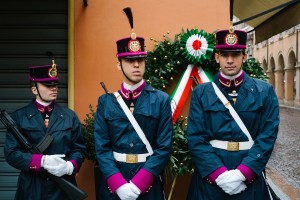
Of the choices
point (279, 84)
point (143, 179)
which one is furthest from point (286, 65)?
point (143, 179)

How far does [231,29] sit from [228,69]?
387 mm

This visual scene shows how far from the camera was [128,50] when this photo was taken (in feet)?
12.9

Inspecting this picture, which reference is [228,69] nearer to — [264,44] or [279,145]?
[279,145]

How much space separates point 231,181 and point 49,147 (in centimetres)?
182

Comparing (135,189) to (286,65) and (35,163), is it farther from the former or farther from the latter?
(286,65)

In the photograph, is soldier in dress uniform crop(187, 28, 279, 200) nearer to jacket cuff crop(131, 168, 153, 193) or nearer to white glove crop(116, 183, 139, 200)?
jacket cuff crop(131, 168, 153, 193)

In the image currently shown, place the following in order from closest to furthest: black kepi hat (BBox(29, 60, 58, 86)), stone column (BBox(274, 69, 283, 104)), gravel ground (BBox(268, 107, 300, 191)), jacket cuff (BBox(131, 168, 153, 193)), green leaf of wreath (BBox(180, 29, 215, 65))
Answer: jacket cuff (BBox(131, 168, 153, 193)) → black kepi hat (BBox(29, 60, 58, 86)) → green leaf of wreath (BBox(180, 29, 215, 65)) → gravel ground (BBox(268, 107, 300, 191)) → stone column (BBox(274, 69, 283, 104))

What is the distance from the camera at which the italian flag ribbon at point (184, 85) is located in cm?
570

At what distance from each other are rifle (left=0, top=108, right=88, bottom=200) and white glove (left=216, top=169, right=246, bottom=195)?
1337 millimetres

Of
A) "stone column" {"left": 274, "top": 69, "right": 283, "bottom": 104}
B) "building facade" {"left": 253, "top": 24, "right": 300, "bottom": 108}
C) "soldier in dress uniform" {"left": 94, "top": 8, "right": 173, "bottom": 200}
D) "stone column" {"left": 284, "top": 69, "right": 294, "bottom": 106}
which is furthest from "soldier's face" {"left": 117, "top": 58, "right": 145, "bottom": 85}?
"stone column" {"left": 274, "top": 69, "right": 283, "bottom": 104}

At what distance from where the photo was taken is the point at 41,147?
405cm

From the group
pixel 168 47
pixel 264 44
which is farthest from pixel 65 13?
pixel 264 44

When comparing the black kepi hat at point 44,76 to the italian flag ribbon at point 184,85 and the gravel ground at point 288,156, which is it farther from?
the gravel ground at point 288,156

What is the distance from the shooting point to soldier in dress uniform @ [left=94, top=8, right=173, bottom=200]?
3.82m
